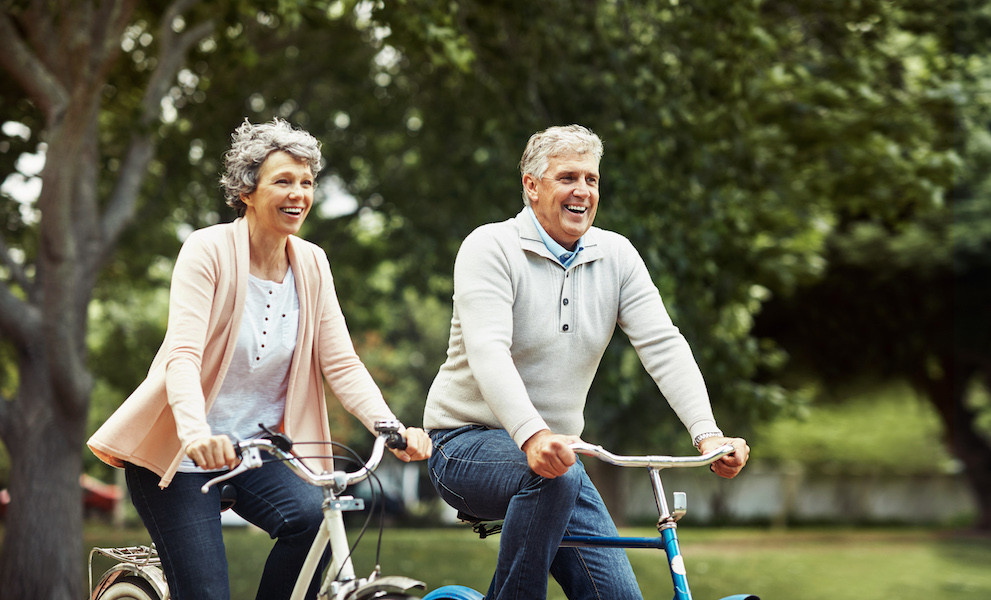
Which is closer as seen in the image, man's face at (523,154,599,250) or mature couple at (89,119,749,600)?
mature couple at (89,119,749,600)

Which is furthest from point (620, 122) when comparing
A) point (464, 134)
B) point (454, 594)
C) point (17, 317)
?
point (454, 594)

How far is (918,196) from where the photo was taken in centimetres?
955

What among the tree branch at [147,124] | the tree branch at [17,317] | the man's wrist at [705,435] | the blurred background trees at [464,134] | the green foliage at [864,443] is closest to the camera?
the man's wrist at [705,435]

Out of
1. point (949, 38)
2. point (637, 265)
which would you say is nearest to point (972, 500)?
point (949, 38)

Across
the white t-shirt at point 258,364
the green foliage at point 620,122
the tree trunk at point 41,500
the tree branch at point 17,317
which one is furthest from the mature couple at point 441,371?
the tree trunk at point 41,500

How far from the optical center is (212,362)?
3.07 meters

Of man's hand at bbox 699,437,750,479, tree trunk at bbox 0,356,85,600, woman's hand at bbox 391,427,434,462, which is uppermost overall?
woman's hand at bbox 391,427,434,462

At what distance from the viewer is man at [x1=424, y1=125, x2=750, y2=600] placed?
115 inches

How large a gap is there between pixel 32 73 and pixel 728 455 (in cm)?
671

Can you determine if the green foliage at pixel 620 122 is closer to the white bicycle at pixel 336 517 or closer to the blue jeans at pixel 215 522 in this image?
the blue jeans at pixel 215 522

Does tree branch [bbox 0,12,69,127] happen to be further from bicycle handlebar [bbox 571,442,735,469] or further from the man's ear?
bicycle handlebar [bbox 571,442,735,469]

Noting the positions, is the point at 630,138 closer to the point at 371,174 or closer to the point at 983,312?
the point at 371,174

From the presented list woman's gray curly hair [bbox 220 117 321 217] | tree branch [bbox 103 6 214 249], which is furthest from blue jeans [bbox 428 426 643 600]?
tree branch [bbox 103 6 214 249]

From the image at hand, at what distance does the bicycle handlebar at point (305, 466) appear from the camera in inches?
107
